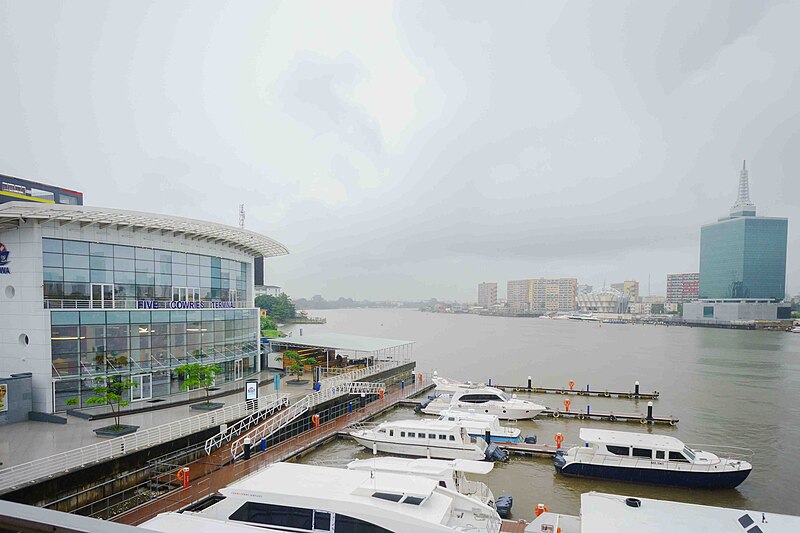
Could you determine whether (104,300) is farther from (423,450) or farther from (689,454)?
(689,454)

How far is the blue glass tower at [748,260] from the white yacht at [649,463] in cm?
16785

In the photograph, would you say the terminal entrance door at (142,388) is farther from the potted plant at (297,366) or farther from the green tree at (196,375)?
the potted plant at (297,366)

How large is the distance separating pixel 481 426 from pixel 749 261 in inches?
6949

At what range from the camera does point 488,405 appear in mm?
30938

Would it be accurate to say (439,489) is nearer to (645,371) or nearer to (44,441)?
(44,441)

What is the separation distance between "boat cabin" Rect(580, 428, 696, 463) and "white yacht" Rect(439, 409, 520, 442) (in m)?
4.31

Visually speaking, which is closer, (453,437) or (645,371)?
(453,437)

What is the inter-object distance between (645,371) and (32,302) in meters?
53.5

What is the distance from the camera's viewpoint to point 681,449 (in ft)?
67.0

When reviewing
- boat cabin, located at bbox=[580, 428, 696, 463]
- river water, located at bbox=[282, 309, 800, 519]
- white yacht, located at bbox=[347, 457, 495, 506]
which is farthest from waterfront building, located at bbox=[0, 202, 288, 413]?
boat cabin, located at bbox=[580, 428, 696, 463]

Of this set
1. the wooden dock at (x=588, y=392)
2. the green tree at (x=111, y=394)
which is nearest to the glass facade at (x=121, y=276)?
the green tree at (x=111, y=394)

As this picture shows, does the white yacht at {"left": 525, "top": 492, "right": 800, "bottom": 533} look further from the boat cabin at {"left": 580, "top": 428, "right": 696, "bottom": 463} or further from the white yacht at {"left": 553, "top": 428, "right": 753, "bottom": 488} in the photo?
the boat cabin at {"left": 580, "top": 428, "right": 696, "bottom": 463}

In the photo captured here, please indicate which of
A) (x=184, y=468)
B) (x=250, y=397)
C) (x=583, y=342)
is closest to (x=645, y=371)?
(x=583, y=342)

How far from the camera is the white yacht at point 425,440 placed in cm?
2267
